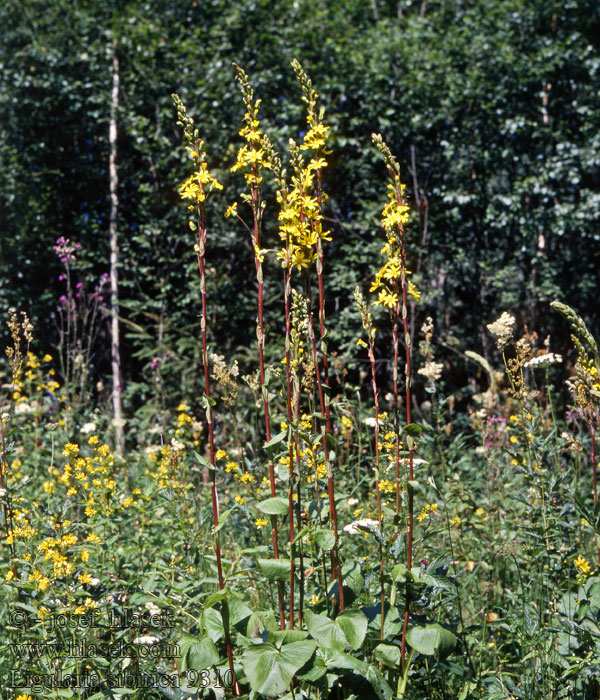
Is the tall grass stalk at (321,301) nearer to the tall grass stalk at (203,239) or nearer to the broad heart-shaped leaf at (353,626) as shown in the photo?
the broad heart-shaped leaf at (353,626)

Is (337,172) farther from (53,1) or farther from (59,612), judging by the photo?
(59,612)

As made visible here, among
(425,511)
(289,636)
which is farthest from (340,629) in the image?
(425,511)

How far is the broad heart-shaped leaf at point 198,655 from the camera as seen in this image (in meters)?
1.46

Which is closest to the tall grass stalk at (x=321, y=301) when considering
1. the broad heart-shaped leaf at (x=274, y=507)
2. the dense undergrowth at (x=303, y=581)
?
the dense undergrowth at (x=303, y=581)

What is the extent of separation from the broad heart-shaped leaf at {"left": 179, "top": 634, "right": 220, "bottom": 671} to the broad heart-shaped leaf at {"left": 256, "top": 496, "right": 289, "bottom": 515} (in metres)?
0.34

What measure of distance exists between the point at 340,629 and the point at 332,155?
642 cm

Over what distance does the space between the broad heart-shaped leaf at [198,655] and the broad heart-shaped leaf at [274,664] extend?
0.08 meters

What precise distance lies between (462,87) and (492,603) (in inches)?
235

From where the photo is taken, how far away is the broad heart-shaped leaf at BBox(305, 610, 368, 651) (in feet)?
4.94

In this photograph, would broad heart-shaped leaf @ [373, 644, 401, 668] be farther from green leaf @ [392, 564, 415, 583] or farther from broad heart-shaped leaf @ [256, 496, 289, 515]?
broad heart-shaped leaf @ [256, 496, 289, 515]

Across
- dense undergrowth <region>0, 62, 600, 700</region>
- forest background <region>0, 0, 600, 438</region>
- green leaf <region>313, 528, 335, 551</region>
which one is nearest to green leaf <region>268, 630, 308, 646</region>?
dense undergrowth <region>0, 62, 600, 700</region>

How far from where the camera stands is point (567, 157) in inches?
262

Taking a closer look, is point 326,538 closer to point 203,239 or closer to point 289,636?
point 289,636

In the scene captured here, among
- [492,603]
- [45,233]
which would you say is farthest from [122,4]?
[492,603]
